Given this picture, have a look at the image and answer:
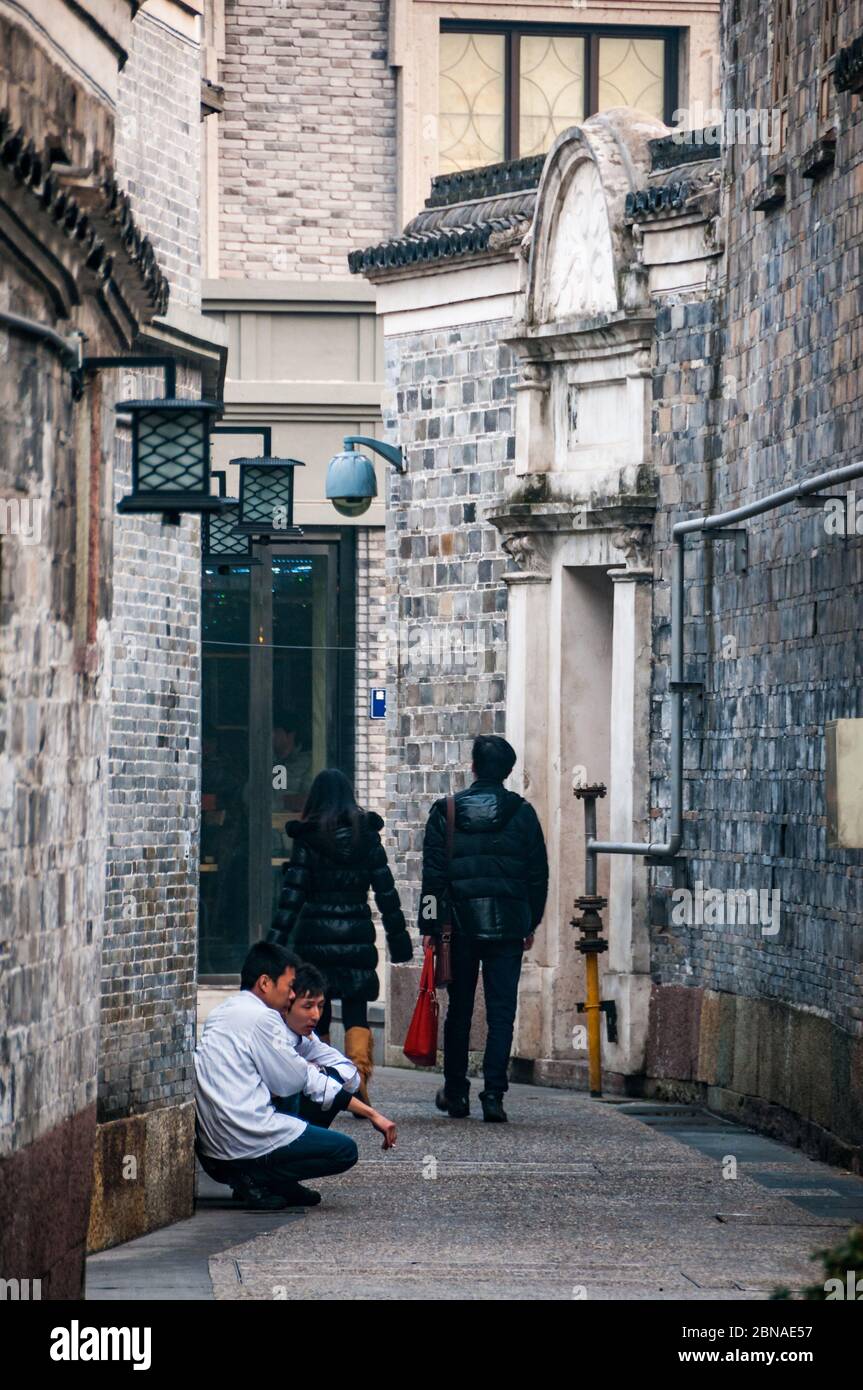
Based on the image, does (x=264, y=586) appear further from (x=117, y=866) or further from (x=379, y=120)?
(x=117, y=866)

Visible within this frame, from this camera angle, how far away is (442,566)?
1817 centimetres

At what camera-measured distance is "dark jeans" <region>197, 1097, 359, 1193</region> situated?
11.6m

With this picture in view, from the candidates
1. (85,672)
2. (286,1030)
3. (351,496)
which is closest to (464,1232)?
(286,1030)

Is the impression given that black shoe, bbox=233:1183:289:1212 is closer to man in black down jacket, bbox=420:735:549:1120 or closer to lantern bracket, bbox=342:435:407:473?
man in black down jacket, bbox=420:735:549:1120

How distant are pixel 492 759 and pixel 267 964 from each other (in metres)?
3.46

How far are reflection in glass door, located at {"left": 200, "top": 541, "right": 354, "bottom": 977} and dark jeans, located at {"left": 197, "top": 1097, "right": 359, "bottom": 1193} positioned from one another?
11.7 meters

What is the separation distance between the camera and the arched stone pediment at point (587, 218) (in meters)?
16.8

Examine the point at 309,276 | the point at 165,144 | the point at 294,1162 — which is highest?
the point at 309,276

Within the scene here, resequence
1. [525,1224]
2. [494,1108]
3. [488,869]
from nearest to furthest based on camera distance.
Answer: [525,1224] < [488,869] < [494,1108]

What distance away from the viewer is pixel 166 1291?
9547mm

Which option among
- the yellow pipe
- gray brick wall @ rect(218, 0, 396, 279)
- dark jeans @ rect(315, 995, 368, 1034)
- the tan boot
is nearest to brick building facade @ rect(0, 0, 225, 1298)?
the tan boot

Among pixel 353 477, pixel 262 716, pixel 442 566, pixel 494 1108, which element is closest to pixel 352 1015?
pixel 494 1108

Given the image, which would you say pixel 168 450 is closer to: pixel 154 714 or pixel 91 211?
pixel 91 211

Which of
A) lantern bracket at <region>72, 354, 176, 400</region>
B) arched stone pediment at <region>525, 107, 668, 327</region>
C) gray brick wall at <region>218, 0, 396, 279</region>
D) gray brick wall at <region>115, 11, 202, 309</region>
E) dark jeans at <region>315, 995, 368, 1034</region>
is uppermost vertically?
gray brick wall at <region>218, 0, 396, 279</region>
